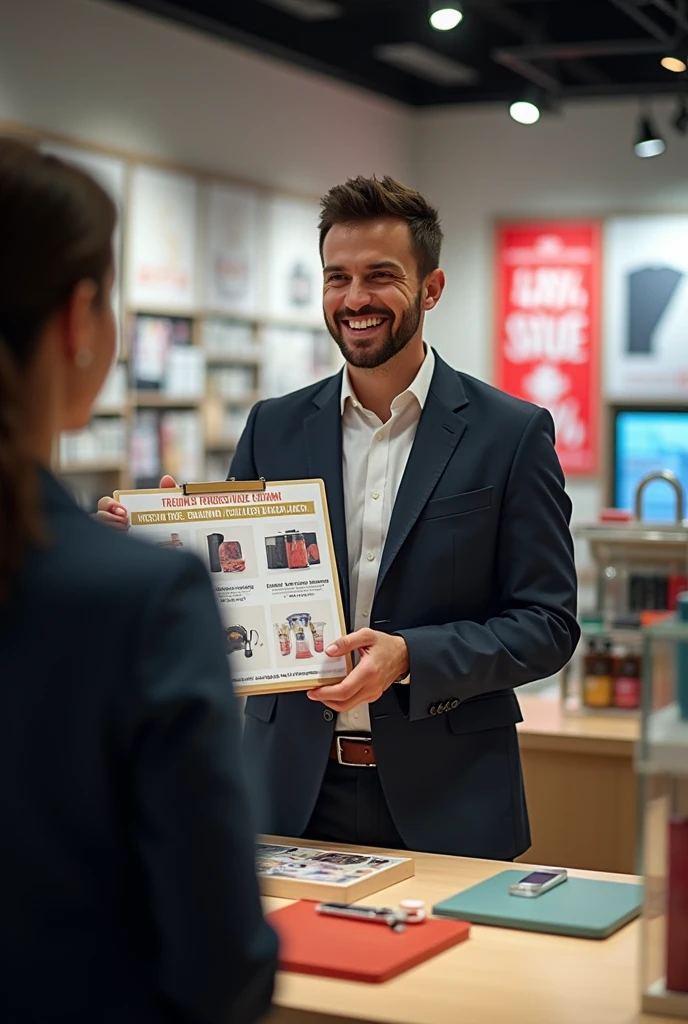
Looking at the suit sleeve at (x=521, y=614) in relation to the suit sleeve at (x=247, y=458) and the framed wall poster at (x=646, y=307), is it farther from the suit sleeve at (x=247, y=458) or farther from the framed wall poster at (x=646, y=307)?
the framed wall poster at (x=646, y=307)

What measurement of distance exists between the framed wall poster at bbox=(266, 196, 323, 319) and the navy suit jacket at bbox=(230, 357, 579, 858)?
5727 millimetres

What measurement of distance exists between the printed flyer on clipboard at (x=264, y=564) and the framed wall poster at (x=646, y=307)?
7.20 m

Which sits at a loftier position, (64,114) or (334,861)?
(64,114)

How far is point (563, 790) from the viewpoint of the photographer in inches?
172

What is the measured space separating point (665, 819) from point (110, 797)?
2.92 feet

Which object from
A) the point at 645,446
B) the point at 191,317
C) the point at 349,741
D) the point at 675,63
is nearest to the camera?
the point at 349,741

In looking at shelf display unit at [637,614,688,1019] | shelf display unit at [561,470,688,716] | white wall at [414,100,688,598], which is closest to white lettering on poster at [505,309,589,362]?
white wall at [414,100,688,598]

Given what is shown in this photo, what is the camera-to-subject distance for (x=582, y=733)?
4.34 m

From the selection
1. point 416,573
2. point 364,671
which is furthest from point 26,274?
point 416,573

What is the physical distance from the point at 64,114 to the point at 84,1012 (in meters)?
6.06

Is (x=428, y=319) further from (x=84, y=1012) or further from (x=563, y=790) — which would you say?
(x=84, y=1012)

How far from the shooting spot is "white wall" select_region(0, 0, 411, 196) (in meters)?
6.40

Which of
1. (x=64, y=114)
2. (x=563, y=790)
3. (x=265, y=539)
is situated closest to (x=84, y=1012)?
(x=265, y=539)

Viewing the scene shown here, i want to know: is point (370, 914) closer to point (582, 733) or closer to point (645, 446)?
point (582, 733)
